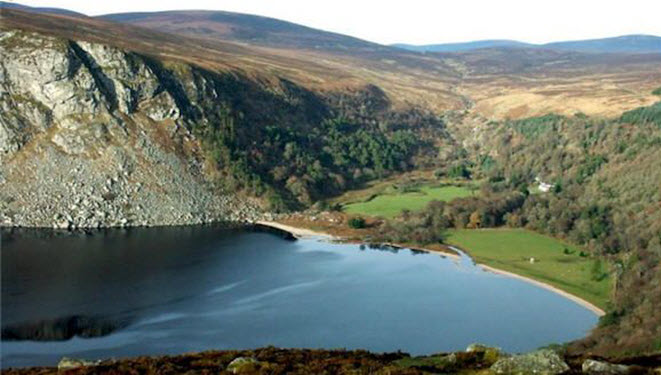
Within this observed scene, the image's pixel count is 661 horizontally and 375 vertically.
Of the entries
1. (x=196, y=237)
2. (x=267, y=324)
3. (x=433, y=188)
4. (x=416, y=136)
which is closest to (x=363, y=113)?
(x=416, y=136)

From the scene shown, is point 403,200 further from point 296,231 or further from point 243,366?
point 243,366

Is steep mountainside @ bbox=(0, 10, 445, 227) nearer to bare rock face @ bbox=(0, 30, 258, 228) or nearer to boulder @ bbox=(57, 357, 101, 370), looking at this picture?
bare rock face @ bbox=(0, 30, 258, 228)

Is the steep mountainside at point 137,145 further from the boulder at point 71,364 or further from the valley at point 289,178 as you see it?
the boulder at point 71,364

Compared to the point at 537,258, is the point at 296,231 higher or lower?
lower

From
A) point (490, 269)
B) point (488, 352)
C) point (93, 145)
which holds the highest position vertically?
point (488, 352)

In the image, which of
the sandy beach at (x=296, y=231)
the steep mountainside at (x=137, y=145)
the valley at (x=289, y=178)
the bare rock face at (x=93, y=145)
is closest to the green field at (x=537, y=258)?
the valley at (x=289, y=178)

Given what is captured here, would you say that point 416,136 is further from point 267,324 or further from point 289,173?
point 267,324

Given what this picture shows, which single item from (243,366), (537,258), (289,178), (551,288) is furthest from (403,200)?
(243,366)
